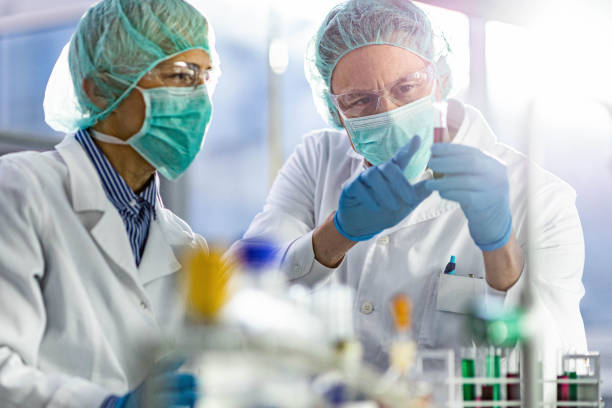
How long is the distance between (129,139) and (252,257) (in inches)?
25.1

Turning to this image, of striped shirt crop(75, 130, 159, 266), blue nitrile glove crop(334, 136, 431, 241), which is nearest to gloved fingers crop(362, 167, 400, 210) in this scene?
blue nitrile glove crop(334, 136, 431, 241)

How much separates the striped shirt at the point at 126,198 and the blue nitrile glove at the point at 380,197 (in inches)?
18.3

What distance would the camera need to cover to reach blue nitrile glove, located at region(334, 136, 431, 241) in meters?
1.52

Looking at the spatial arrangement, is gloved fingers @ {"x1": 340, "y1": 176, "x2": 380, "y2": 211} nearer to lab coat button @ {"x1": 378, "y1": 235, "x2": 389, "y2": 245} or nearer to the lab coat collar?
lab coat button @ {"x1": 378, "y1": 235, "x2": 389, "y2": 245}

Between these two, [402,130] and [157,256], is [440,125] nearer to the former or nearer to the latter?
[402,130]

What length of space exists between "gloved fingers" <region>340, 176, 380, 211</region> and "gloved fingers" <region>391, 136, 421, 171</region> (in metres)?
0.09

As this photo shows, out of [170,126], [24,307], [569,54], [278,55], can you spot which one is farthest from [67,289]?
[278,55]

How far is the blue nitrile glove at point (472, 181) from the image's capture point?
1.47m

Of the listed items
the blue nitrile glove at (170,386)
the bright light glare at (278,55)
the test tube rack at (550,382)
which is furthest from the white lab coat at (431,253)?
the bright light glare at (278,55)

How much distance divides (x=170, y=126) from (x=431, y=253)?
0.75m

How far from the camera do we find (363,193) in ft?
5.13

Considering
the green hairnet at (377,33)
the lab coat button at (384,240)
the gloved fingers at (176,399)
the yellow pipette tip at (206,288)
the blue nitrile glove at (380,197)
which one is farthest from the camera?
the lab coat button at (384,240)

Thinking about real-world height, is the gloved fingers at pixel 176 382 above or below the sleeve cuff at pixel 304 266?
below

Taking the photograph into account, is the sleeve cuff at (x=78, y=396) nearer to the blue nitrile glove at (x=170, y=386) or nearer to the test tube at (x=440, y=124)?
the blue nitrile glove at (x=170, y=386)
